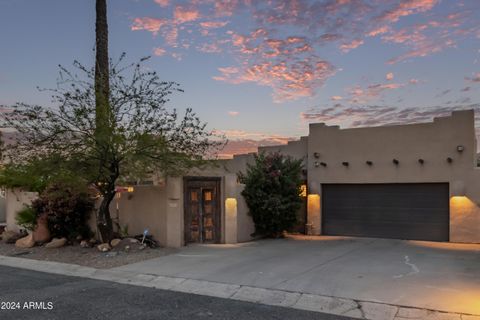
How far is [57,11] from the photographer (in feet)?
49.5

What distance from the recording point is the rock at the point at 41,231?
15.3 meters

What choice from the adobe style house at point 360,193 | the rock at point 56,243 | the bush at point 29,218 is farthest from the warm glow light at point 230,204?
the bush at point 29,218

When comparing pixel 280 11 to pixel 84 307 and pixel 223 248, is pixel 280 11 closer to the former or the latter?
pixel 223 248

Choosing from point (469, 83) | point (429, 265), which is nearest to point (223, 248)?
point (429, 265)

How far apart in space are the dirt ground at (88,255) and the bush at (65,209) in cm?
80

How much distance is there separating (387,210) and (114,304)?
13.0 metres

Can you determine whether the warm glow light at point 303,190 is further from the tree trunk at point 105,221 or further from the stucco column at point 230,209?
the tree trunk at point 105,221

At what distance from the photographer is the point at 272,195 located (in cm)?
1694

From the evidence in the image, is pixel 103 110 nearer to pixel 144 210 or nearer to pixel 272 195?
pixel 144 210

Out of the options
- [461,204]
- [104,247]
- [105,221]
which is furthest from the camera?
[461,204]

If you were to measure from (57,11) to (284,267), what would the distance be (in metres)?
12.1

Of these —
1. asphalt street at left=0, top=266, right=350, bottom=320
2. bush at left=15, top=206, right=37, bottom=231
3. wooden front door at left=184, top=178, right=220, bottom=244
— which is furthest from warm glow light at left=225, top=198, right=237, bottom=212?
bush at left=15, top=206, right=37, bottom=231

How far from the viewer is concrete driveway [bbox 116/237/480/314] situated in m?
7.94

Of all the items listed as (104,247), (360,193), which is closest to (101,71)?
(104,247)
